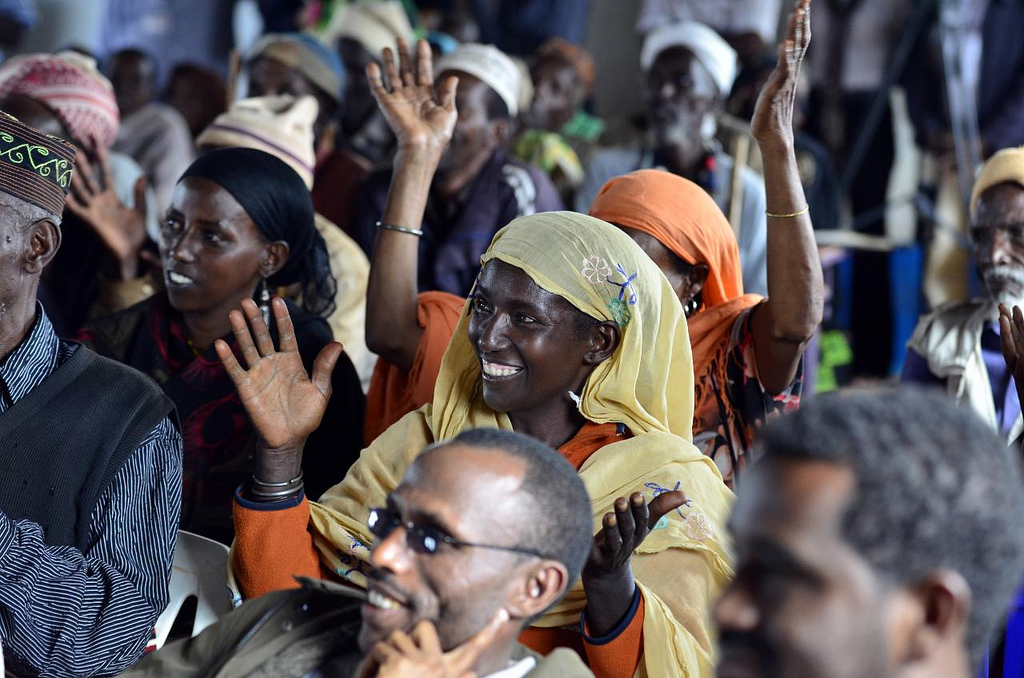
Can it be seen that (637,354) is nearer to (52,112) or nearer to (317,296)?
(317,296)

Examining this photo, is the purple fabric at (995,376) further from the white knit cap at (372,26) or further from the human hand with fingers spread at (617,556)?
the white knit cap at (372,26)

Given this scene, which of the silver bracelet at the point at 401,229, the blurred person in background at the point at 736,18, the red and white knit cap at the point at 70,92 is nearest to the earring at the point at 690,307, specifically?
the silver bracelet at the point at 401,229

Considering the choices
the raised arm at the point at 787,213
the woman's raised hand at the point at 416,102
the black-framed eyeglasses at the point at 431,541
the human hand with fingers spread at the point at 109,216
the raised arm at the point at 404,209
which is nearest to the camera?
the black-framed eyeglasses at the point at 431,541

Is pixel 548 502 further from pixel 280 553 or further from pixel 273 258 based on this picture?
pixel 273 258

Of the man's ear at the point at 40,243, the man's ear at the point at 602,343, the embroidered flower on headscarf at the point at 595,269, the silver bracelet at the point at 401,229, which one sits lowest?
the silver bracelet at the point at 401,229

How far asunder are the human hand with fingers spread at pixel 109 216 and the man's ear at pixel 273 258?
1.03 m

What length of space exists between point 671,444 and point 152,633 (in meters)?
1.27

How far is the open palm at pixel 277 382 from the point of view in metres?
2.73

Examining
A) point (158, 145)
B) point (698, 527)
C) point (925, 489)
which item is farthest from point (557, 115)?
point (925, 489)

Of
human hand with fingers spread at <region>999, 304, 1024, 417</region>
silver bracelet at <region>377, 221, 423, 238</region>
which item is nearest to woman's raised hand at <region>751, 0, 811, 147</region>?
human hand with fingers spread at <region>999, 304, 1024, 417</region>

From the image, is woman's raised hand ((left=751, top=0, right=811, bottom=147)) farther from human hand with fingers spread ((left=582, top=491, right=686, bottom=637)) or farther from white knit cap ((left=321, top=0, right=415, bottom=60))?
white knit cap ((left=321, top=0, right=415, bottom=60))

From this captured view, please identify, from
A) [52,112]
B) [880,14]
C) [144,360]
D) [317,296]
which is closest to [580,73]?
[880,14]

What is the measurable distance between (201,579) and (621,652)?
1114 mm

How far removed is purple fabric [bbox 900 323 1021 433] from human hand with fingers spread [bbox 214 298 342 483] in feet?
7.09
